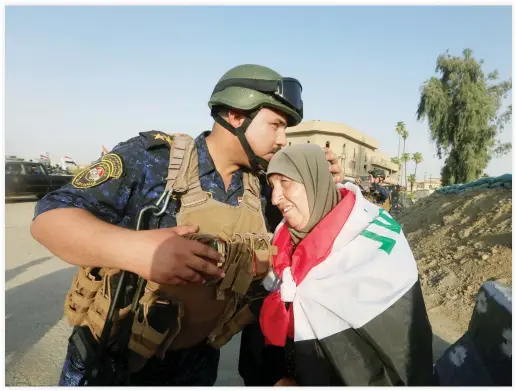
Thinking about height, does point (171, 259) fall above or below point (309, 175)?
below

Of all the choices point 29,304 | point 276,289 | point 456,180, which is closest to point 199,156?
point 276,289

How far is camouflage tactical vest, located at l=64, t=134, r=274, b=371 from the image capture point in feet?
5.33

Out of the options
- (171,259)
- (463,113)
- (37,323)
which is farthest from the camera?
(463,113)

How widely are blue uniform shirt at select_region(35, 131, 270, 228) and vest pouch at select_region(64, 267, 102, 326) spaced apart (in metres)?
0.27

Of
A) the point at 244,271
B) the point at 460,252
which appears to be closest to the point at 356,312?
the point at 244,271

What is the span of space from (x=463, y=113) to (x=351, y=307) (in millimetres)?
30982

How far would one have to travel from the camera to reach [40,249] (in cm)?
863

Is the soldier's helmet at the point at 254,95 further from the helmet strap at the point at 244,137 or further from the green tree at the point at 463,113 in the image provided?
the green tree at the point at 463,113

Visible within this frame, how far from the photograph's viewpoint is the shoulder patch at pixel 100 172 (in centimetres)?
155

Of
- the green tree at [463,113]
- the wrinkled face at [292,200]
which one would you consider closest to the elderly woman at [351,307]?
the wrinkled face at [292,200]

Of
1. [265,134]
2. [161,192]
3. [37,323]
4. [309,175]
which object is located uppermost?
[265,134]

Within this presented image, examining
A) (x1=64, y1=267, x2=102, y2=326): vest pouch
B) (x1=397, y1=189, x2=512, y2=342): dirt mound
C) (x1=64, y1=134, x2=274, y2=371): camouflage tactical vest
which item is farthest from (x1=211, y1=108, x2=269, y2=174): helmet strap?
(x1=397, y1=189, x2=512, y2=342): dirt mound

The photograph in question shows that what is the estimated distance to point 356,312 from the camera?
4.62 feet

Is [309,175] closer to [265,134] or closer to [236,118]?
[265,134]
